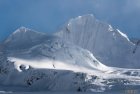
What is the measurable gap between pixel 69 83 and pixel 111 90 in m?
16.7

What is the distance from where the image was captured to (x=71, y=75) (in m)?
199

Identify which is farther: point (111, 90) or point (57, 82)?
point (57, 82)

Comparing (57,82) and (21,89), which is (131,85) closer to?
(57,82)

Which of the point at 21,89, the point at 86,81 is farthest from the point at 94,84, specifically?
the point at 21,89

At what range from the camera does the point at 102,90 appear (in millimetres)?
187375

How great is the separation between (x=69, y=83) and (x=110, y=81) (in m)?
14.7

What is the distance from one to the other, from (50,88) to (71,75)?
29.3ft

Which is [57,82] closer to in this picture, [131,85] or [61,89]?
[61,89]

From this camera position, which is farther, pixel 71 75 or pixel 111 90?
pixel 71 75

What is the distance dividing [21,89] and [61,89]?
56.3 ft

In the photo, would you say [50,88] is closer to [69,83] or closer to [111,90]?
[69,83]

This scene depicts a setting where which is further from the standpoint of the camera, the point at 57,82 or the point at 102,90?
the point at 57,82

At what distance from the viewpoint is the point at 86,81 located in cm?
19825

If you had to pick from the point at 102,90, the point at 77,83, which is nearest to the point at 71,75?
the point at 77,83
